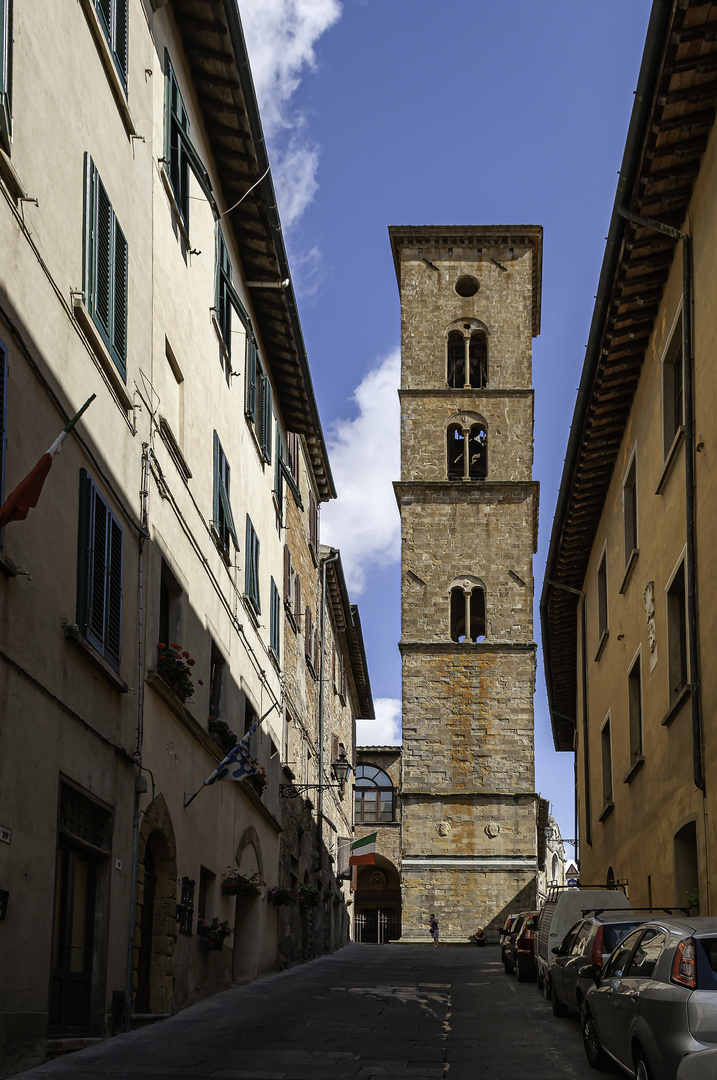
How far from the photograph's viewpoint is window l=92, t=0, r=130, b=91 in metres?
12.7

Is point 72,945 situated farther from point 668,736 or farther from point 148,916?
point 668,736

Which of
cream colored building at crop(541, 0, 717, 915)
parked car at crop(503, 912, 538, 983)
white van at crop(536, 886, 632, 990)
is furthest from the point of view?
parked car at crop(503, 912, 538, 983)

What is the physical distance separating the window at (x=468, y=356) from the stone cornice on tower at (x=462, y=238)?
3.13 metres

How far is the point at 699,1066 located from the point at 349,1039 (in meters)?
6.57

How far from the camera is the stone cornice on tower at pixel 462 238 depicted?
2094 inches

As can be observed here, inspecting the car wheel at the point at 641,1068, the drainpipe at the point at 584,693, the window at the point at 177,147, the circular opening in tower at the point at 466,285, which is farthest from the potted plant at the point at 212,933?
the circular opening in tower at the point at 466,285

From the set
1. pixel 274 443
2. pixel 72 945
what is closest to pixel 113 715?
pixel 72 945

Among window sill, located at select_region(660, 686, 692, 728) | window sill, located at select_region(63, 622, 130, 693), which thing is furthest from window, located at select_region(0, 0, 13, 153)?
window sill, located at select_region(660, 686, 692, 728)

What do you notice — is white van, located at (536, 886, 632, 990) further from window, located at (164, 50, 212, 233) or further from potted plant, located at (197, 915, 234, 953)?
window, located at (164, 50, 212, 233)

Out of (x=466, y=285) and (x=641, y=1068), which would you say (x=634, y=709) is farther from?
(x=466, y=285)

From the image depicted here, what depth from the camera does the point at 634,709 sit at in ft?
65.8

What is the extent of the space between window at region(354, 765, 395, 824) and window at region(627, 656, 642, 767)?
123 ft

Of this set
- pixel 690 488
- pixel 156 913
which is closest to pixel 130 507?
pixel 156 913

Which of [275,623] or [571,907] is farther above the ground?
[275,623]
